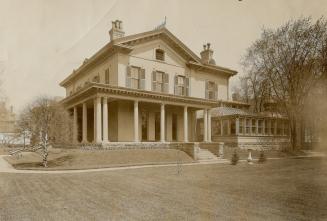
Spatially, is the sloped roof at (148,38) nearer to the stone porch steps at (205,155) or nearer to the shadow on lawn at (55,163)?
the stone porch steps at (205,155)

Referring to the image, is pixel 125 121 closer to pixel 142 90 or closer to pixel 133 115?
pixel 133 115

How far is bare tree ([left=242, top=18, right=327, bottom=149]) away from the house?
4.93m

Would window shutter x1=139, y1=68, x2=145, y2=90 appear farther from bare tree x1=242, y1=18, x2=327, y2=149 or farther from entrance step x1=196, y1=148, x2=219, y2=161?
bare tree x1=242, y1=18, x2=327, y2=149

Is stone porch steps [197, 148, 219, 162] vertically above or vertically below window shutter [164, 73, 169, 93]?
below

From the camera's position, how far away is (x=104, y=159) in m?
16.8

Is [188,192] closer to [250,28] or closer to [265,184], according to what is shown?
[265,184]

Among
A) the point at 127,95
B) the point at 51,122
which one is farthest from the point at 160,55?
the point at 51,122

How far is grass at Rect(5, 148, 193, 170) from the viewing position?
15.7 m

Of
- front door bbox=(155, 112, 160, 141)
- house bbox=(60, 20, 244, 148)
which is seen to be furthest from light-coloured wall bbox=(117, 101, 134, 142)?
front door bbox=(155, 112, 160, 141)

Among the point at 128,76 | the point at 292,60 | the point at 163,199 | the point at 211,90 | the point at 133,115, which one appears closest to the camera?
the point at 163,199

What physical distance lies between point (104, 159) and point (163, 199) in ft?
33.5

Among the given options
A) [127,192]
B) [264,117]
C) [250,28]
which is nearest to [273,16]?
[250,28]

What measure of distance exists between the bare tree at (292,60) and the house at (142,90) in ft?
16.2

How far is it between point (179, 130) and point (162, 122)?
15.0ft
